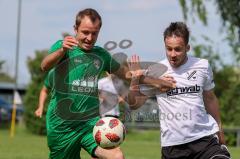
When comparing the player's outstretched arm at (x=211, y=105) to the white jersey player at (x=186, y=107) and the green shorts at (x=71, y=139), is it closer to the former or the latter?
the white jersey player at (x=186, y=107)

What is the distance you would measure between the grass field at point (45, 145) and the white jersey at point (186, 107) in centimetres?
752

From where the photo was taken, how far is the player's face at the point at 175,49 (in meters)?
6.42

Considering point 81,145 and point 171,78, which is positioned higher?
point 171,78

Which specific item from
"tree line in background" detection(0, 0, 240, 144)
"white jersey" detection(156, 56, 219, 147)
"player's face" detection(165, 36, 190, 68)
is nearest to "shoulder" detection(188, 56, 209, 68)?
"white jersey" detection(156, 56, 219, 147)

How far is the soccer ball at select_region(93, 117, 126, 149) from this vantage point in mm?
7098

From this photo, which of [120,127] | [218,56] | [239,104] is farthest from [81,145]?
[218,56]

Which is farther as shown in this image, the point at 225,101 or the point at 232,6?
the point at 225,101

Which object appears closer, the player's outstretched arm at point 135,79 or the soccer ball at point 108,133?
the player's outstretched arm at point 135,79

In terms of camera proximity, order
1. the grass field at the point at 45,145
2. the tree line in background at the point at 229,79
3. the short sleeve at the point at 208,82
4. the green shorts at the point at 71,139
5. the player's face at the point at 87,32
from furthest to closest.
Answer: the tree line in background at the point at 229,79, the grass field at the point at 45,145, the green shorts at the point at 71,139, the player's face at the point at 87,32, the short sleeve at the point at 208,82

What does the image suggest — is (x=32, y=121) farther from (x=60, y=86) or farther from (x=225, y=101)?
(x=60, y=86)

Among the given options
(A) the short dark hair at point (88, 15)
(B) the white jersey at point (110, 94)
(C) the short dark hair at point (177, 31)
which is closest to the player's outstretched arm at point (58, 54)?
(A) the short dark hair at point (88, 15)

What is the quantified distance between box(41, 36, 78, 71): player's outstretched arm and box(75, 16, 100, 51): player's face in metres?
0.27

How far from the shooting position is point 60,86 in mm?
7418

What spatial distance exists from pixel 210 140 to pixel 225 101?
23.1m
